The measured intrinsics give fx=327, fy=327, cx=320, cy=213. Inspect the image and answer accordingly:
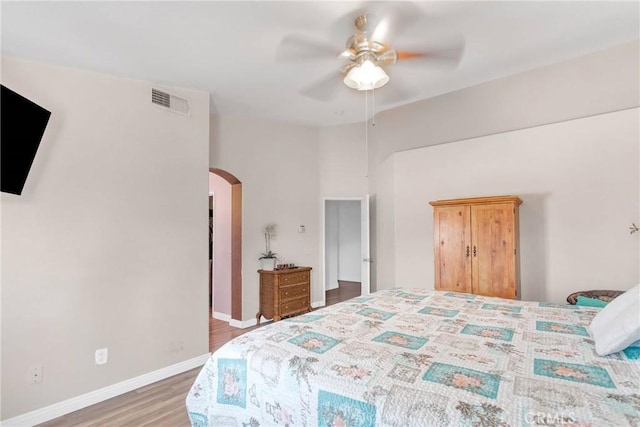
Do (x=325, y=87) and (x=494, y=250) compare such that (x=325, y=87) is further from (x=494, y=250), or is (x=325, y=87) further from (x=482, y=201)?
(x=494, y=250)

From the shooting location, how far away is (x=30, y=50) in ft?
8.02

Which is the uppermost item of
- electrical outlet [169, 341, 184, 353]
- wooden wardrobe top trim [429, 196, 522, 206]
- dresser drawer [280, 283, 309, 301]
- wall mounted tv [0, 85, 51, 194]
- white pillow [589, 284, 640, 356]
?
wall mounted tv [0, 85, 51, 194]

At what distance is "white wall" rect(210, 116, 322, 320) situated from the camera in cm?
459

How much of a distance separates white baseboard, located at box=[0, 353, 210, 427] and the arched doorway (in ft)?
4.32

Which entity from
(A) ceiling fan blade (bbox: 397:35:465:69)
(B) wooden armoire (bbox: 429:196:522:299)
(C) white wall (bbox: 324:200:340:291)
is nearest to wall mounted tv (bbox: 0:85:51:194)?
(A) ceiling fan blade (bbox: 397:35:465:69)

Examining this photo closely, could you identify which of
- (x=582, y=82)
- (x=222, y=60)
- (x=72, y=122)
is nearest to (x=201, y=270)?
(x=72, y=122)

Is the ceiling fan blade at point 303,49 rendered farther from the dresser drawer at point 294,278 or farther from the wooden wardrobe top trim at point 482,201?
the dresser drawer at point 294,278

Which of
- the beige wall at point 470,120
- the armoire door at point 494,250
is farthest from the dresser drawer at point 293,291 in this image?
the armoire door at point 494,250

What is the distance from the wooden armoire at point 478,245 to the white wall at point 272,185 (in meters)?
2.20

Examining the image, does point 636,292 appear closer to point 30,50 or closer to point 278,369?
point 278,369

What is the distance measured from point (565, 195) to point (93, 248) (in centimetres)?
443

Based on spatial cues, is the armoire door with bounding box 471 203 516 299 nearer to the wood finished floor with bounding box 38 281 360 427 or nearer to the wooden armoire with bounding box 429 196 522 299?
the wooden armoire with bounding box 429 196 522 299

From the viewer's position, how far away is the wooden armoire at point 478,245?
3.31 m

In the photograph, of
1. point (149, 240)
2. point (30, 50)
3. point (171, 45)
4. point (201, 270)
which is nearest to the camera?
point (30, 50)
